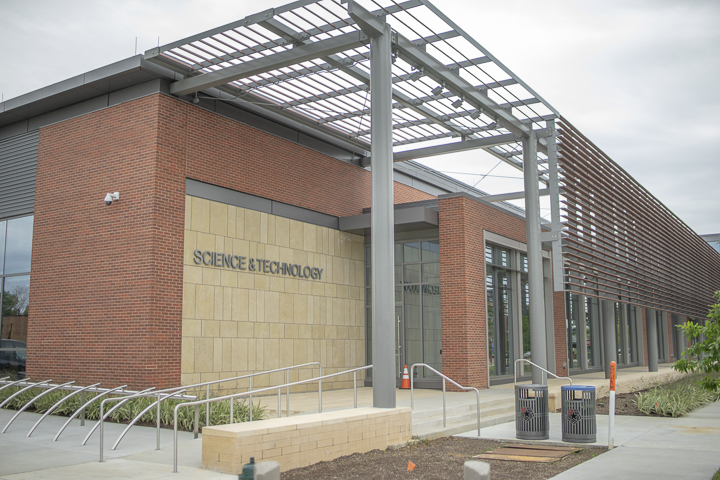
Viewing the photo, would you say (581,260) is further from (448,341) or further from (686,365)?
(686,365)

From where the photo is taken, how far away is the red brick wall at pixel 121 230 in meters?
14.2

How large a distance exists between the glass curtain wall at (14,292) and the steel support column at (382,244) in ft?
32.8

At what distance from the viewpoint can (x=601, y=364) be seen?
2877 centimetres

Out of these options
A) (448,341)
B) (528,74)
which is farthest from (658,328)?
(448,341)

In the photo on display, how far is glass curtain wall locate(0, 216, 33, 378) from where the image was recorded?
1647 cm

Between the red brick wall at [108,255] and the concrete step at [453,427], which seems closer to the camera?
the concrete step at [453,427]

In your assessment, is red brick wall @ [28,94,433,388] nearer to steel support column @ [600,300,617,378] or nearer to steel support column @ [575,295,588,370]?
steel support column @ [600,300,617,378]

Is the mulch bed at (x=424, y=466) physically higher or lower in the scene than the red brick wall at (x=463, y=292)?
lower

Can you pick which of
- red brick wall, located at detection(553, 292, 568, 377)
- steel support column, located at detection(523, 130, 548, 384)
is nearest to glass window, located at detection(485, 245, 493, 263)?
steel support column, located at detection(523, 130, 548, 384)

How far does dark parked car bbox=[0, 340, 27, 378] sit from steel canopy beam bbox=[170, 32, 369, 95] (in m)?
7.50

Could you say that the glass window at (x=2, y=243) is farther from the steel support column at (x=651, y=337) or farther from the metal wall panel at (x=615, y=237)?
the steel support column at (x=651, y=337)

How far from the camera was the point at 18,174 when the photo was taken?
17359 millimetres

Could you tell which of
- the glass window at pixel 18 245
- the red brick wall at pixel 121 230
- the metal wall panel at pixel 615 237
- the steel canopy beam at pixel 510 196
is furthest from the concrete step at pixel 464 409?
the steel canopy beam at pixel 510 196

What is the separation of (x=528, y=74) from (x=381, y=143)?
3227 centimetres
